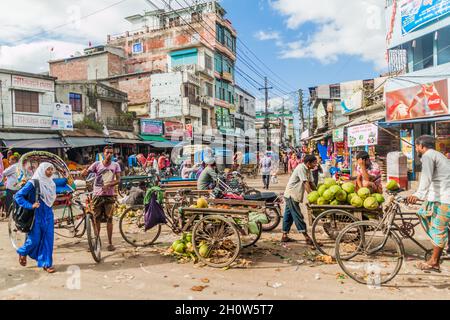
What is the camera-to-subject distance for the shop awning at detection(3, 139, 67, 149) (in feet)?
58.0

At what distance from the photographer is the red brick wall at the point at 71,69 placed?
37.0 metres

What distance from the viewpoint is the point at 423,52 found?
1555 cm

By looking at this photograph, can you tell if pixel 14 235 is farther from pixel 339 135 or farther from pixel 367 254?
pixel 339 135

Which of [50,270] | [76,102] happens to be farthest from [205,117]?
[50,270]

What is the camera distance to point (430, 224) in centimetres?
462

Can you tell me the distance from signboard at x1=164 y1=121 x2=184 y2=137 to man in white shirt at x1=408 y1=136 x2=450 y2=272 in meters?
28.1

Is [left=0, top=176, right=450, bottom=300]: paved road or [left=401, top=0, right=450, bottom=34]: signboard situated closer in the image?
[left=0, top=176, right=450, bottom=300]: paved road

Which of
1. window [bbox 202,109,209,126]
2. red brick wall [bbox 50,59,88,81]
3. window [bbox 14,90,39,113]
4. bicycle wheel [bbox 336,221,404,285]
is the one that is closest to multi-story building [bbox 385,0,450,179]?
bicycle wheel [bbox 336,221,404,285]

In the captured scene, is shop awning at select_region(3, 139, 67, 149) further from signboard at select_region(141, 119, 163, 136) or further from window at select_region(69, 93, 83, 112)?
signboard at select_region(141, 119, 163, 136)

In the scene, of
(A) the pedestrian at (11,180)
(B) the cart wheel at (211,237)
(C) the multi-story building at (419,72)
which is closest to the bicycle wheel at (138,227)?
(B) the cart wheel at (211,237)

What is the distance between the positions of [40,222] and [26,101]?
1806 cm

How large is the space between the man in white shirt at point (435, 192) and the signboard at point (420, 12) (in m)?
11.7
